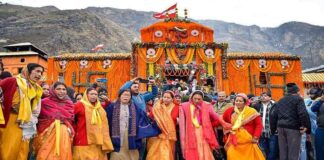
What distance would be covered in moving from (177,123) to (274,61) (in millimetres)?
15905

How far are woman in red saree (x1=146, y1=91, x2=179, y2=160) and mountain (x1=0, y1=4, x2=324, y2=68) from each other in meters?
18.8

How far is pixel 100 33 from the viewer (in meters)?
53.8

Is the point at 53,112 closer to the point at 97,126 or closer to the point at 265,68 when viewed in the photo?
the point at 97,126

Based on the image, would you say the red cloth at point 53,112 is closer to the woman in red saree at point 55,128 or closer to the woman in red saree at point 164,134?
the woman in red saree at point 55,128

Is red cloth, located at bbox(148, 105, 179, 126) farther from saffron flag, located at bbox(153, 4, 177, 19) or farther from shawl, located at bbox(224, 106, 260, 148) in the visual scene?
saffron flag, located at bbox(153, 4, 177, 19)

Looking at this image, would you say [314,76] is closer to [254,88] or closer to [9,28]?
[254,88]

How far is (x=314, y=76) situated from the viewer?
74.9ft

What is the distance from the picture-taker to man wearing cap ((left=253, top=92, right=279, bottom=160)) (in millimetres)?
6523

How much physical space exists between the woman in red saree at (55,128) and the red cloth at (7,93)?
47 cm

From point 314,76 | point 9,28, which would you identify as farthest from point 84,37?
point 314,76

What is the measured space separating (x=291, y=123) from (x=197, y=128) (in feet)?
5.19

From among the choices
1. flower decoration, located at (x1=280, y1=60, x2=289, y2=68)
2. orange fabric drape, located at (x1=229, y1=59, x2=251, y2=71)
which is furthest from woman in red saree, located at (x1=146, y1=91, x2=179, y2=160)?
flower decoration, located at (x1=280, y1=60, x2=289, y2=68)

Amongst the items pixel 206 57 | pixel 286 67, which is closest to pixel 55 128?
pixel 206 57

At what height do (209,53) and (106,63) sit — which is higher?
(209,53)
